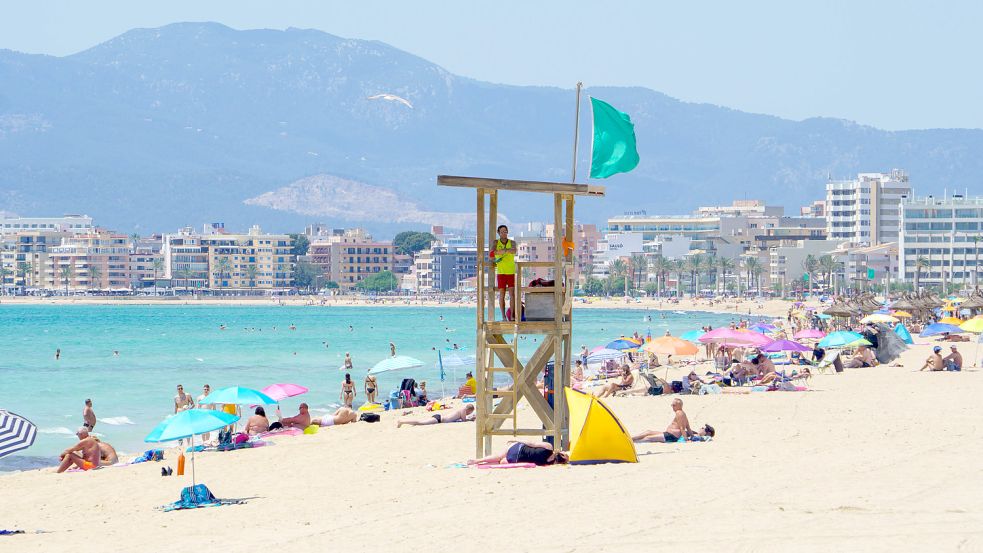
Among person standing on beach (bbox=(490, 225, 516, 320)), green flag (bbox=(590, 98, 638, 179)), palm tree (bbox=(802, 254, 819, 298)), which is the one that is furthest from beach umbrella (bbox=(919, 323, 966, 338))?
palm tree (bbox=(802, 254, 819, 298))

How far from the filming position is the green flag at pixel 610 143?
640 inches

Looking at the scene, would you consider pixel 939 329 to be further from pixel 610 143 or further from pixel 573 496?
pixel 573 496

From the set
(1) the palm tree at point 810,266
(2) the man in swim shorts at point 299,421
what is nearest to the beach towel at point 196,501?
(2) the man in swim shorts at point 299,421

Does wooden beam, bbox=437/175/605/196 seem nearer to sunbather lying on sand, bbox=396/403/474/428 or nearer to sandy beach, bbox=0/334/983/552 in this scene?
sandy beach, bbox=0/334/983/552

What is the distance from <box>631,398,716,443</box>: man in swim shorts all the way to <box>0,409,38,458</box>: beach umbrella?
24.3 feet

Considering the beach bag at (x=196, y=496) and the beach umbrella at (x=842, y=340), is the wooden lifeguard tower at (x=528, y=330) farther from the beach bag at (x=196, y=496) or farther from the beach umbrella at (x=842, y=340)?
the beach umbrella at (x=842, y=340)

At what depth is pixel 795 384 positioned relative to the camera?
28.2 metres

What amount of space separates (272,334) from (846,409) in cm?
7573

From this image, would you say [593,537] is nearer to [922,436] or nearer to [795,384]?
[922,436]

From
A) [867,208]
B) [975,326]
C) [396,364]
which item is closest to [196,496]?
[396,364]

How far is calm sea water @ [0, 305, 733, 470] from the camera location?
105 ft

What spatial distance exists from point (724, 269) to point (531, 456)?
175 m

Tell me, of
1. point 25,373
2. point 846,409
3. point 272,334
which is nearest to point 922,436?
point 846,409

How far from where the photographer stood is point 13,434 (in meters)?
14.1
